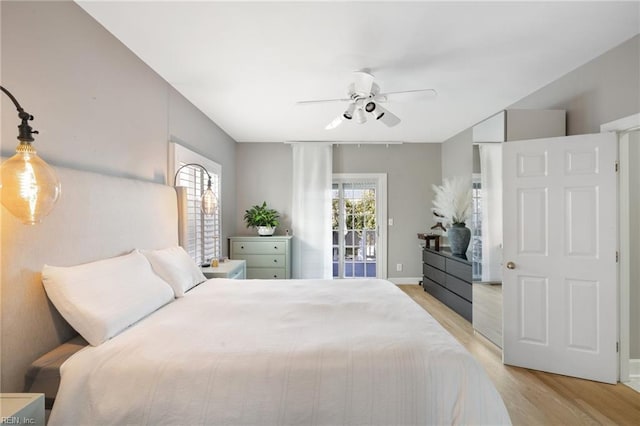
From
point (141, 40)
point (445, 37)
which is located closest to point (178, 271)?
point (141, 40)

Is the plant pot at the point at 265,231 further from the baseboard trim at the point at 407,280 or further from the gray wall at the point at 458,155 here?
the gray wall at the point at 458,155

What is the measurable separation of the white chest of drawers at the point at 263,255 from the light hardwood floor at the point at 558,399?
9.21ft

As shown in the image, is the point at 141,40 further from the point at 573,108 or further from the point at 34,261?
the point at 573,108

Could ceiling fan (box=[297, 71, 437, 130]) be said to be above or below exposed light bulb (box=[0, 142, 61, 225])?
above

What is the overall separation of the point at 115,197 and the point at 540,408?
3158mm

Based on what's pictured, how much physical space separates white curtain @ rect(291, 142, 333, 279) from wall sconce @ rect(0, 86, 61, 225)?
4.19 m

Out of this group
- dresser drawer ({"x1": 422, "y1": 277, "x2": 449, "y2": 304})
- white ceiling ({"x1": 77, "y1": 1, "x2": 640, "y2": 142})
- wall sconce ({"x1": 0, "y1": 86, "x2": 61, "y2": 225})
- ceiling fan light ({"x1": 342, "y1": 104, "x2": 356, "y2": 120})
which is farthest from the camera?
dresser drawer ({"x1": 422, "y1": 277, "x2": 449, "y2": 304})

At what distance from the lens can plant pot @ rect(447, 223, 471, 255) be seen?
4.12 metres

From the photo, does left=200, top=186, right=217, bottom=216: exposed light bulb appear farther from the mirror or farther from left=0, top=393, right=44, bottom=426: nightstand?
the mirror

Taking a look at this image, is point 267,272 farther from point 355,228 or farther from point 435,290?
point 435,290

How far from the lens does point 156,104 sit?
2.71 meters

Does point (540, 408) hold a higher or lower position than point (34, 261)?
lower

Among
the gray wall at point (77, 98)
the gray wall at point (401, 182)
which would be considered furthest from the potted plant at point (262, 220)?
the gray wall at point (77, 98)

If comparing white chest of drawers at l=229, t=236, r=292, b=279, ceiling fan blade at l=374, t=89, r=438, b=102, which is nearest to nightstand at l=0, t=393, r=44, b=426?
ceiling fan blade at l=374, t=89, r=438, b=102
